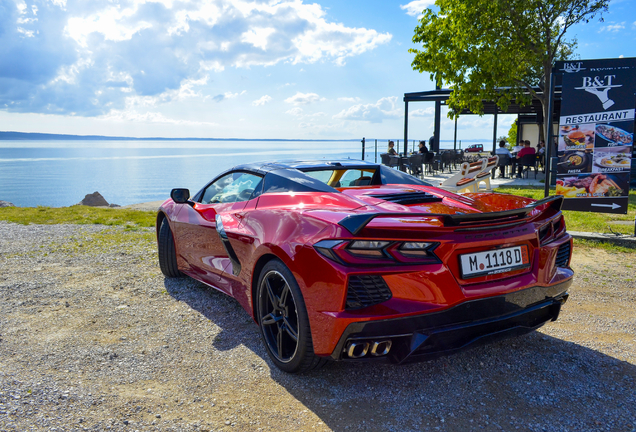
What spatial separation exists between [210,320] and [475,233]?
7.85ft

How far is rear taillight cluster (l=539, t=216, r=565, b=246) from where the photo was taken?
287 cm

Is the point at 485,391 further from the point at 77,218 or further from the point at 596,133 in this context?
the point at 77,218

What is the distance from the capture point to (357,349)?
2467 millimetres

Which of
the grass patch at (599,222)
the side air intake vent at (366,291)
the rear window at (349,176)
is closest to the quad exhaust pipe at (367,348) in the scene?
the side air intake vent at (366,291)

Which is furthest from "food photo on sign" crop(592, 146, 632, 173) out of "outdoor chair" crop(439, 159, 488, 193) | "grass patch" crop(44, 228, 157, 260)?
"grass patch" crop(44, 228, 157, 260)

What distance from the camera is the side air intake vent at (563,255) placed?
9.98ft

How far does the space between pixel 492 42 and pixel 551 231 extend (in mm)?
14573

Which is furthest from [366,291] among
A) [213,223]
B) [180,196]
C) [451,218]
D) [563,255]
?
[180,196]

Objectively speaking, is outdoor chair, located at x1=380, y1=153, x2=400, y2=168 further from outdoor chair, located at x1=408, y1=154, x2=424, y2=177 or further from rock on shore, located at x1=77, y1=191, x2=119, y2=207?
rock on shore, located at x1=77, y1=191, x2=119, y2=207

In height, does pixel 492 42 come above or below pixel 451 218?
above

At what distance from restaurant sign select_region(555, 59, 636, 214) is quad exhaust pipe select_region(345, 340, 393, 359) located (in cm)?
641

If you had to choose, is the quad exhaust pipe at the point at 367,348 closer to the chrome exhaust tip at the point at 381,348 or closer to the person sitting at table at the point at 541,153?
the chrome exhaust tip at the point at 381,348

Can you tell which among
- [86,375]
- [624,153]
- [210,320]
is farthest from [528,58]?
[86,375]

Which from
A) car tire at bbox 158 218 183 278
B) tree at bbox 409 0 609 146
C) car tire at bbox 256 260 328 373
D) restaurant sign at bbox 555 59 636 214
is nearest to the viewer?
car tire at bbox 256 260 328 373
